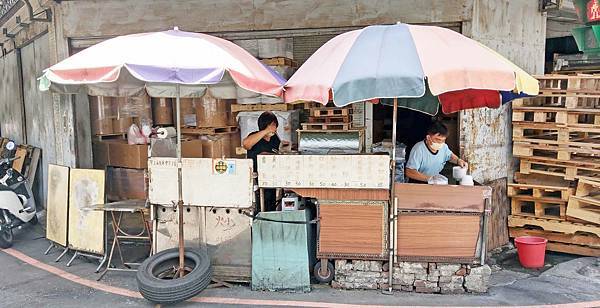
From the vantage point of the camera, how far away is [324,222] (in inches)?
218

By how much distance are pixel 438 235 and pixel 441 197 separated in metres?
0.44

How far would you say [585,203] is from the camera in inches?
263

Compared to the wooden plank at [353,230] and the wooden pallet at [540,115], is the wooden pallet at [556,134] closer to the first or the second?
the wooden pallet at [540,115]

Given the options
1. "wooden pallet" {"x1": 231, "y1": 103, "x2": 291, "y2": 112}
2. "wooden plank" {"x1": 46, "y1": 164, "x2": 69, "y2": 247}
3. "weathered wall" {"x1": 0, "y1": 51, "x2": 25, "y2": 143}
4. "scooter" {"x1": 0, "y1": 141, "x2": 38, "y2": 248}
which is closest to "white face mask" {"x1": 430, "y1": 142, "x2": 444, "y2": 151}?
"wooden pallet" {"x1": 231, "y1": 103, "x2": 291, "y2": 112}

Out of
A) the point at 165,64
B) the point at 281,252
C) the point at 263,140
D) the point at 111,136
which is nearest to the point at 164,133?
Result: the point at 111,136

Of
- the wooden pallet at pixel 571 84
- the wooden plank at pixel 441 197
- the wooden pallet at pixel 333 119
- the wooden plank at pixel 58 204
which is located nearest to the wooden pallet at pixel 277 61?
the wooden pallet at pixel 333 119

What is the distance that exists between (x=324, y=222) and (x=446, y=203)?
4.60 ft

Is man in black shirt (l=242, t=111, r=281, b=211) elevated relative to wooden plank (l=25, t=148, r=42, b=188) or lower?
elevated

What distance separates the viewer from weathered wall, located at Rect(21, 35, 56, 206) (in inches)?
354

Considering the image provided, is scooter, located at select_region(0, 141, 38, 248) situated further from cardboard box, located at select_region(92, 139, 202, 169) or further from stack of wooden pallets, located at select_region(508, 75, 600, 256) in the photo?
A: stack of wooden pallets, located at select_region(508, 75, 600, 256)

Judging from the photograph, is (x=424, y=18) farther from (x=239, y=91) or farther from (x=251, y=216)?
(x=251, y=216)

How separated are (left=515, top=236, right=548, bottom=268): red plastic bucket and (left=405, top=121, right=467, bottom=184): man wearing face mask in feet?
4.64

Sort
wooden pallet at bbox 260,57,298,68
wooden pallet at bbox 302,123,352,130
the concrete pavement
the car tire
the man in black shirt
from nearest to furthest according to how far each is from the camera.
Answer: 1. the car tire
2. the concrete pavement
3. the man in black shirt
4. wooden pallet at bbox 302,123,352,130
5. wooden pallet at bbox 260,57,298,68

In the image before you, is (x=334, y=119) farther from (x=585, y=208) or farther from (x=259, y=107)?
(x=585, y=208)
